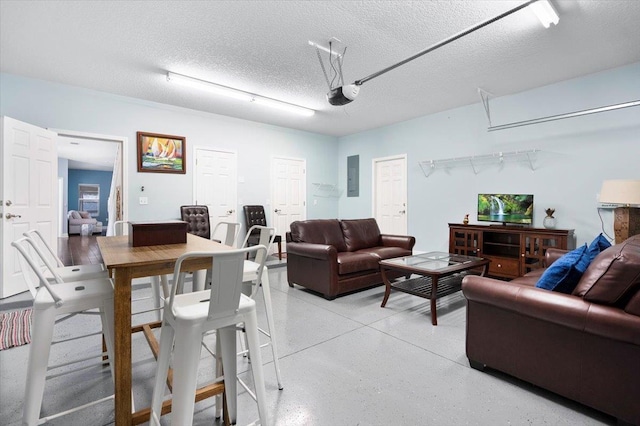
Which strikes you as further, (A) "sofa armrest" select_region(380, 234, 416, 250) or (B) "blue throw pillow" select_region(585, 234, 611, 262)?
(A) "sofa armrest" select_region(380, 234, 416, 250)

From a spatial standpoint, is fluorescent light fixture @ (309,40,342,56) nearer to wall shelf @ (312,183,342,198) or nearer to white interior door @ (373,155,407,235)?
white interior door @ (373,155,407,235)

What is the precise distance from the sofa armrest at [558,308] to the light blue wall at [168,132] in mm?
4880

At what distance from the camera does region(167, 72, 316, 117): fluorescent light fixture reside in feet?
13.0

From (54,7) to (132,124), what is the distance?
7.95ft

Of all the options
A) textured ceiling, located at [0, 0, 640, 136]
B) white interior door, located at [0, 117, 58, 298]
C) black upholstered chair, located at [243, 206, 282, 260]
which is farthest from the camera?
black upholstered chair, located at [243, 206, 282, 260]

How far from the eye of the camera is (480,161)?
201 inches

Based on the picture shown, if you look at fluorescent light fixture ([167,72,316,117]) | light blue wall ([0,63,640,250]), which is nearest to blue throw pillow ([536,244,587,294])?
light blue wall ([0,63,640,250])

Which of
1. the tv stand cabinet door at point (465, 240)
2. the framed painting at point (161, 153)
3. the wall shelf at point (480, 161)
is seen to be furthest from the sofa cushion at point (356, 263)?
the framed painting at point (161, 153)

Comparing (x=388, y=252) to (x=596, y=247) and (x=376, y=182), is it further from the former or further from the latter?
(x=376, y=182)

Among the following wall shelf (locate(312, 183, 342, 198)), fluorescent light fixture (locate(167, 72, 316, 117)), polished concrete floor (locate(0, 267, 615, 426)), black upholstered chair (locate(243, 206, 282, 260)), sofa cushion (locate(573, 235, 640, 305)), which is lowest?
polished concrete floor (locate(0, 267, 615, 426))

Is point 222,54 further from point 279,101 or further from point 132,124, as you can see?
point 132,124

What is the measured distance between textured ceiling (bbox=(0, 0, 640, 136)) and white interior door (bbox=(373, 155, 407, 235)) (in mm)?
1917

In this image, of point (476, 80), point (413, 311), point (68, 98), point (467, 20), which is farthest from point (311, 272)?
point (68, 98)

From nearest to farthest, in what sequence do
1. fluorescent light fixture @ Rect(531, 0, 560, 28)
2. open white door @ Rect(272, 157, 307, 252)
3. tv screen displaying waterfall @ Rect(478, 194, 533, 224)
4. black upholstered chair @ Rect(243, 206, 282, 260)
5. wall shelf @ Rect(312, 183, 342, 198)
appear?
fluorescent light fixture @ Rect(531, 0, 560, 28) < tv screen displaying waterfall @ Rect(478, 194, 533, 224) < black upholstered chair @ Rect(243, 206, 282, 260) < open white door @ Rect(272, 157, 307, 252) < wall shelf @ Rect(312, 183, 342, 198)
